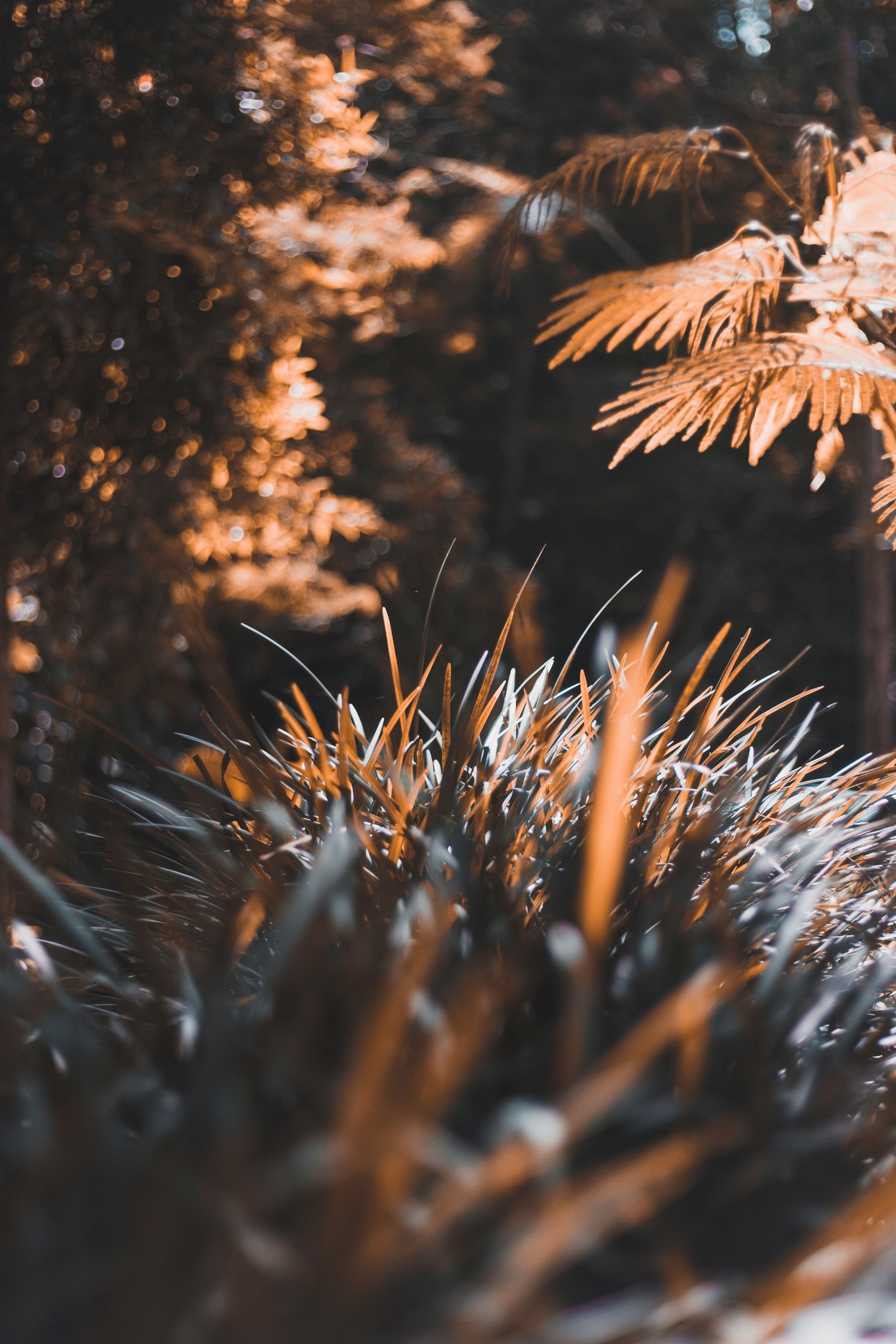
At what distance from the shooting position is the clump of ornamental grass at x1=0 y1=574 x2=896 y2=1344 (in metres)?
0.72

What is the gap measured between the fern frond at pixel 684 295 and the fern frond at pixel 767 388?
0.10 m

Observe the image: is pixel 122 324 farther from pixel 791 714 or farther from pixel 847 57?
pixel 847 57

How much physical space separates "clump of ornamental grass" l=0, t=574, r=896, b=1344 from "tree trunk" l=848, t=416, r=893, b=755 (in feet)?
12.9

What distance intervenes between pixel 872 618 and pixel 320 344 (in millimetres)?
4561

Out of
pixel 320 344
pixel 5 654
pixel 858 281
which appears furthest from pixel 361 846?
pixel 320 344

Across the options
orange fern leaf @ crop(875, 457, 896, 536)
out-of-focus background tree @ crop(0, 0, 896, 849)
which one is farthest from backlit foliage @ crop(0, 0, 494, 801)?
orange fern leaf @ crop(875, 457, 896, 536)

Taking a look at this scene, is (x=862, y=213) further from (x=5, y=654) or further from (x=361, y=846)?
(x=5, y=654)

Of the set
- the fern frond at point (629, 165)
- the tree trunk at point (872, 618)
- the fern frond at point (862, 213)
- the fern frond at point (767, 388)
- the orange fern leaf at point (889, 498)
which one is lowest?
the tree trunk at point (872, 618)

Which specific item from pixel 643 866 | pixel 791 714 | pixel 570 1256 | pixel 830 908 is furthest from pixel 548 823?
pixel 570 1256

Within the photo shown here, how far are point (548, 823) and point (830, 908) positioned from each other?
511 millimetres

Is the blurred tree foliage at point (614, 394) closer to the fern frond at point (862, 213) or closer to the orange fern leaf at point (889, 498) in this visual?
the fern frond at point (862, 213)

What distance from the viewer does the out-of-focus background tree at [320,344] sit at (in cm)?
336

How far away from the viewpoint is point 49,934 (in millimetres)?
1913

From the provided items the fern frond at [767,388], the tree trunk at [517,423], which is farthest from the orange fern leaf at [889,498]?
the tree trunk at [517,423]
